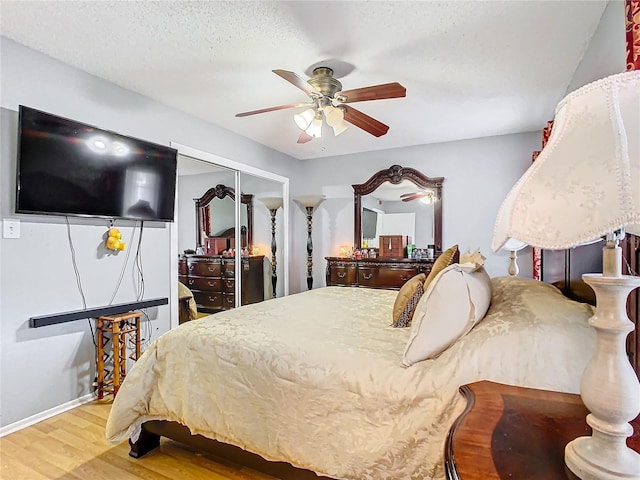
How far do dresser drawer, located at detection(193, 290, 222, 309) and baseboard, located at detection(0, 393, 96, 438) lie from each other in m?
1.40

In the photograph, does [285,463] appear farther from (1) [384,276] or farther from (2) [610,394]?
(1) [384,276]

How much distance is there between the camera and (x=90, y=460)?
194 centimetres

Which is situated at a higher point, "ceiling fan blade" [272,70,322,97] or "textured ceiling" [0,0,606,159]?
"textured ceiling" [0,0,606,159]

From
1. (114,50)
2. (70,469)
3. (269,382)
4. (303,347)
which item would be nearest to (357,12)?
(114,50)

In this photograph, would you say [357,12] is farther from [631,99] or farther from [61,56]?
[61,56]

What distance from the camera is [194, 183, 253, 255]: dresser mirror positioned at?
3.99 meters

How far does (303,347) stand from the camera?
1594 mm

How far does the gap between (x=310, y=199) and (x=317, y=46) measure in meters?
2.98

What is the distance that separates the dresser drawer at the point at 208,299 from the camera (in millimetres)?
3998

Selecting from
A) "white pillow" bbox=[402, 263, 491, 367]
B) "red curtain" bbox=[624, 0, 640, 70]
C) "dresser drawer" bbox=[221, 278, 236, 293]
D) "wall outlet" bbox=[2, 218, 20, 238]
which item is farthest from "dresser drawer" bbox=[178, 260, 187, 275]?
"red curtain" bbox=[624, 0, 640, 70]

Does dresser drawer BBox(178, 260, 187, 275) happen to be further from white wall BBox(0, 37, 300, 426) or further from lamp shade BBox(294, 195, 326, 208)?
lamp shade BBox(294, 195, 326, 208)

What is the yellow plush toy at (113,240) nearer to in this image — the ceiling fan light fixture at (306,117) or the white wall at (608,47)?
the ceiling fan light fixture at (306,117)

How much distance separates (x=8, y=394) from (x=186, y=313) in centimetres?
153

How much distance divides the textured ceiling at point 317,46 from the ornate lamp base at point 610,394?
1.91 meters
